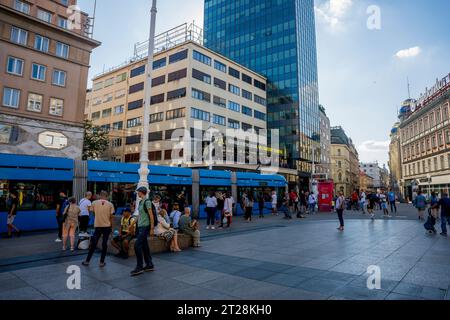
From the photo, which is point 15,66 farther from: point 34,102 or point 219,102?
point 219,102

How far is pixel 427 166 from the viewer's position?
43.5 meters

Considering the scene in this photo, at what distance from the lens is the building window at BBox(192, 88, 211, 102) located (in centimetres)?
3739

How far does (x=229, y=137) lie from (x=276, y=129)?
15273mm

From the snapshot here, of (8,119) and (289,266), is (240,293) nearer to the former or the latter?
(289,266)

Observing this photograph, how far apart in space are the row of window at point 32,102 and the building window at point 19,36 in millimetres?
4198

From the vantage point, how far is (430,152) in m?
42.4

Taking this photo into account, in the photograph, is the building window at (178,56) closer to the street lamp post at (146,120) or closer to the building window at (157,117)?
the building window at (157,117)

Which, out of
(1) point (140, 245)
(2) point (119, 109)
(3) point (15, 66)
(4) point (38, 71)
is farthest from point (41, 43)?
(1) point (140, 245)

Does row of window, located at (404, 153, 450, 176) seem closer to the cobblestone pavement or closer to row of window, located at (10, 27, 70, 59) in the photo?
the cobblestone pavement

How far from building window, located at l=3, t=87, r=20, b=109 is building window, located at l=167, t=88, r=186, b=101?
18.4 m

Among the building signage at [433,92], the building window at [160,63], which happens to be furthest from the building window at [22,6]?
the building signage at [433,92]

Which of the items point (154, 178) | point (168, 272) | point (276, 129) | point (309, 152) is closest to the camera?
point (168, 272)

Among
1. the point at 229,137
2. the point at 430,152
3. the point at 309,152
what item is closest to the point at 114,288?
the point at 229,137

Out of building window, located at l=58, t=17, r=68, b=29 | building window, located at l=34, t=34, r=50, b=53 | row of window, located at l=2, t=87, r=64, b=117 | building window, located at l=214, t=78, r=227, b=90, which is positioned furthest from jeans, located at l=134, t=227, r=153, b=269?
building window, located at l=214, t=78, r=227, b=90
